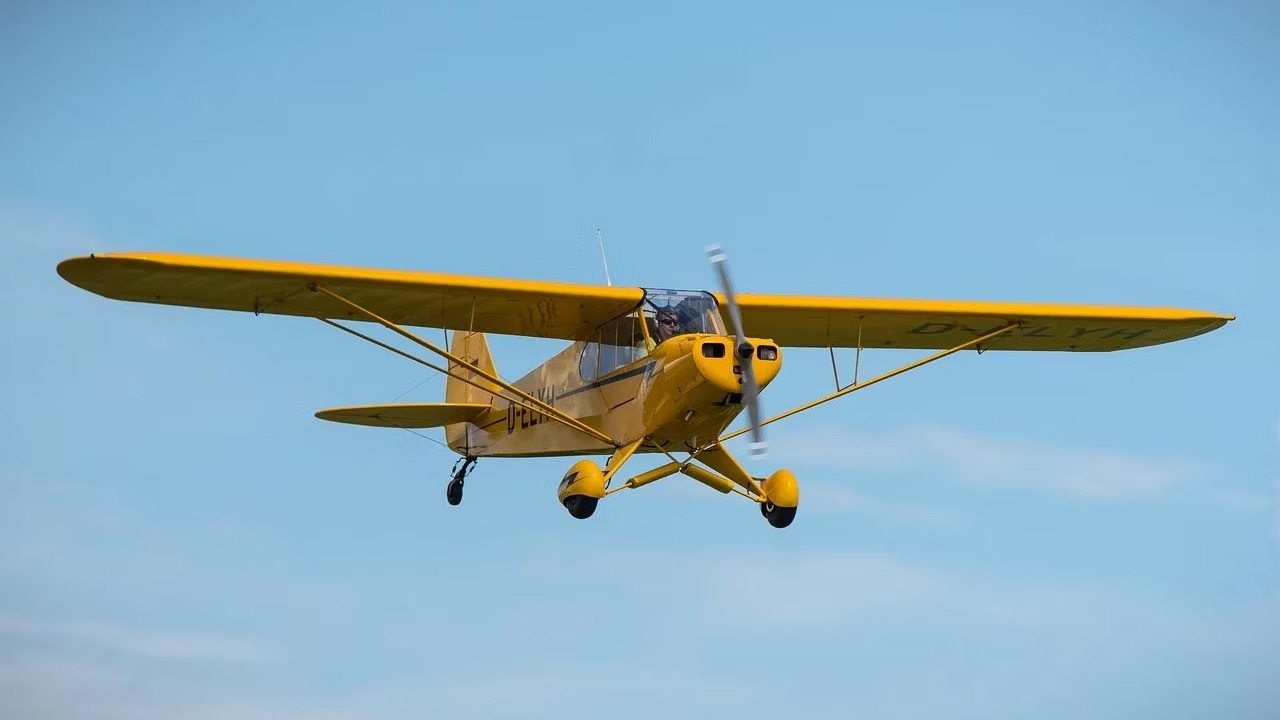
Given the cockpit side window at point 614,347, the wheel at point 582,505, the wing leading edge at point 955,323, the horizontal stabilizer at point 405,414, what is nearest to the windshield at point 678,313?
the cockpit side window at point 614,347

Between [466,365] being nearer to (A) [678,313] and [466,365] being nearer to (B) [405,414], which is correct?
(A) [678,313]

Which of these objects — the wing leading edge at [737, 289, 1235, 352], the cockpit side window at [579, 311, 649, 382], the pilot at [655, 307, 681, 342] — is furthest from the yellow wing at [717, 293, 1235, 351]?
the cockpit side window at [579, 311, 649, 382]

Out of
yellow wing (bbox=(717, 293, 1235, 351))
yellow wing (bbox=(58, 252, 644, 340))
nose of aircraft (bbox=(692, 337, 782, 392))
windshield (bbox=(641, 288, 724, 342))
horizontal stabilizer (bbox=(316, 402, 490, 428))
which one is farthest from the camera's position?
horizontal stabilizer (bbox=(316, 402, 490, 428))

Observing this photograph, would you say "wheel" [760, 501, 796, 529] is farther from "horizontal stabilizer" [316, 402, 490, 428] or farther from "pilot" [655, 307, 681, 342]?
"horizontal stabilizer" [316, 402, 490, 428]

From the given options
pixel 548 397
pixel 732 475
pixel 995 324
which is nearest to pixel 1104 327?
pixel 995 324

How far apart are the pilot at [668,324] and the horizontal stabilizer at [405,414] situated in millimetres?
3955

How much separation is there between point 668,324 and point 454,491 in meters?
5.43

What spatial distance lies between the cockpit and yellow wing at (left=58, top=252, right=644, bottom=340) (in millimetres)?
176

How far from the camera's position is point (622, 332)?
18516 millimetres

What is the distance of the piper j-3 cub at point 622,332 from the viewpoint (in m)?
16.8

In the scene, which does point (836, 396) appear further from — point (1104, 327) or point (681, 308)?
point (1104, 327)

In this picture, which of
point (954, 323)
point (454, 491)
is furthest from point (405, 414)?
point (954, 323)

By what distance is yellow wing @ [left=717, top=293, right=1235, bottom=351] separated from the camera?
1961 centimetres

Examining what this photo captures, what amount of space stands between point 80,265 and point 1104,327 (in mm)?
12037
